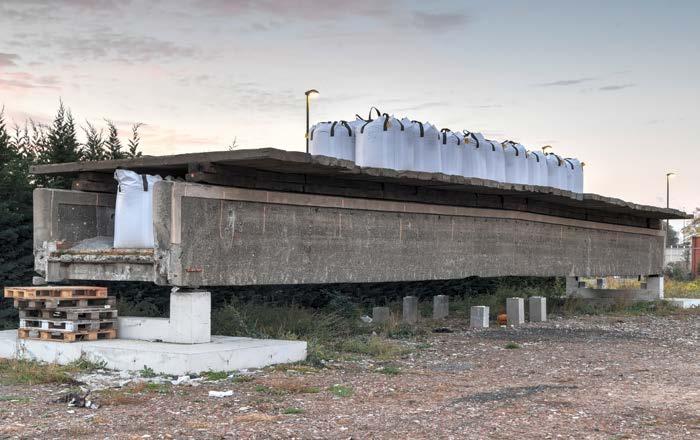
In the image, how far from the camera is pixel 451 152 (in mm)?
15453

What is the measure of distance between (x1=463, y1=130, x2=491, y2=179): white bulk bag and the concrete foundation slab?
233 inches

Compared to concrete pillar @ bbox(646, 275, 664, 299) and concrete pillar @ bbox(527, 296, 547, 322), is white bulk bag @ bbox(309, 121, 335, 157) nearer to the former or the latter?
concrete pillar @ bbox(527, 296, 547, 322)

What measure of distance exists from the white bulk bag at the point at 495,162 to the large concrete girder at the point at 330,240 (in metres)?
0.88

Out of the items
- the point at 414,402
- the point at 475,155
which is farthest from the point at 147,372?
the point at 475,155

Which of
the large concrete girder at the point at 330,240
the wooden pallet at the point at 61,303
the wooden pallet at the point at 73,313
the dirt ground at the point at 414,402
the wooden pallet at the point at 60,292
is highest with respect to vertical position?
the large concrete girder at the point at 330,240

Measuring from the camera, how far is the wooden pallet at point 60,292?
1173cm

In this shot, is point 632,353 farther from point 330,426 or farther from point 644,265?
point 644,265

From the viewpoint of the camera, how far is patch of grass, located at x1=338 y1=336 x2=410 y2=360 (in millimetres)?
12539

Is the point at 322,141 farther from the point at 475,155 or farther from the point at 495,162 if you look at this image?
the point at 495,162

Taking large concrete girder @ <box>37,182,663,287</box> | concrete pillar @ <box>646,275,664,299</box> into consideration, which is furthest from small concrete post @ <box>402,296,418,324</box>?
concrete pillar @ <box>646,275,664,299</box>

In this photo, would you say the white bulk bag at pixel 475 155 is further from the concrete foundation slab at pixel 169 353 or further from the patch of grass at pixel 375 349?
the concrete foundation slab at pixel 169 353

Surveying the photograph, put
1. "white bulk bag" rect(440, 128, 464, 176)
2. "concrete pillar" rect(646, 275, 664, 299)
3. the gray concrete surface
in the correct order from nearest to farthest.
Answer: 1. "white bulk bag" rect(440, 128, 464, 176)
2. the gray concrete surface
3. "concrete pillar" rect(646, 275, 664, 299)

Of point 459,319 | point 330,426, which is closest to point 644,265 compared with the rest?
point 459,319

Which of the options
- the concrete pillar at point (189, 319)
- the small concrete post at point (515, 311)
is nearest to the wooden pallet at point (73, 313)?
the concrete pillar at point (189, 319)
